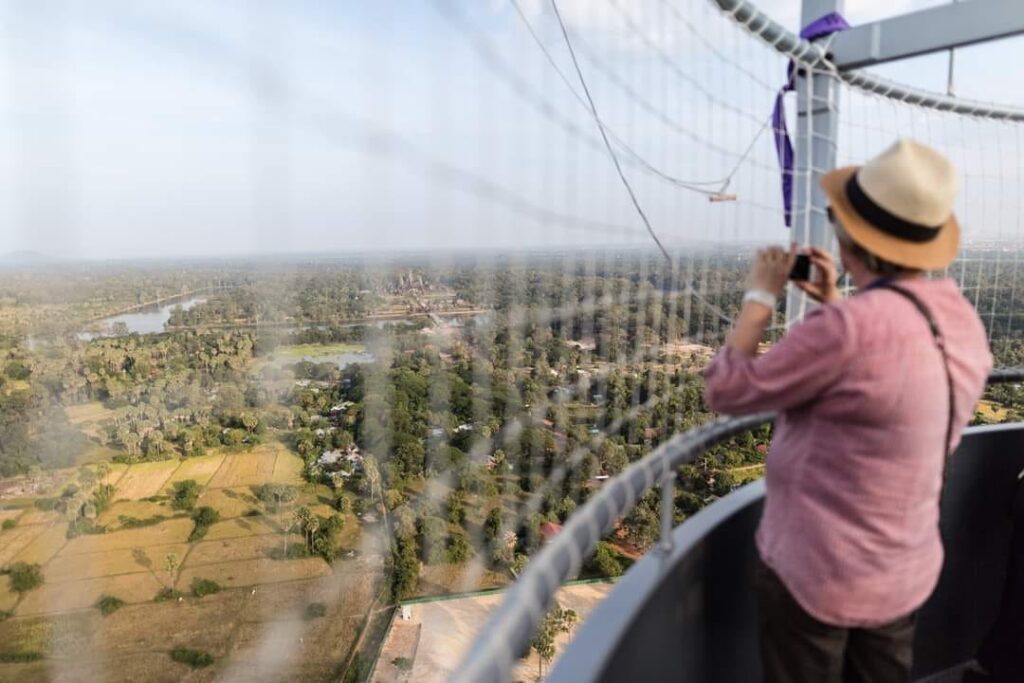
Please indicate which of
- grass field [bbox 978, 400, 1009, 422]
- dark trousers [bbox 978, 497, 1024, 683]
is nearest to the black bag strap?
dark trousers [bbox 978, 497, 1024, 683]

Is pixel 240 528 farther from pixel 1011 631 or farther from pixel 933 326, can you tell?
pixel 933 326

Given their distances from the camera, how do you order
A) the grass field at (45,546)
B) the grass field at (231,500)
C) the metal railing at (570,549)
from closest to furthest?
the metal railing at (570,549), the grass field at (45,546), the grass field at (231,500)

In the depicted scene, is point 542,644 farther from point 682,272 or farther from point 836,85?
point 836,85

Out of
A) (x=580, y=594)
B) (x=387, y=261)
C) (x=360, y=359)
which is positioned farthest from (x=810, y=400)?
(x=580, y=594)

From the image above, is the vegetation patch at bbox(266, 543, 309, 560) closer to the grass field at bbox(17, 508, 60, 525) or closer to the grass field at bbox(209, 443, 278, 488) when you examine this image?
the grass field at bbox(209, 443, 278, 488)

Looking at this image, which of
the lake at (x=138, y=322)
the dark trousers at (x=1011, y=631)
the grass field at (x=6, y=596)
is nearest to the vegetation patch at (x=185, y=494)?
the grass field at (x=6, y=596)

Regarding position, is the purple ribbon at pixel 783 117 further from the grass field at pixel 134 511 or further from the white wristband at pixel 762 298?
the grass field at pixel 134 511
